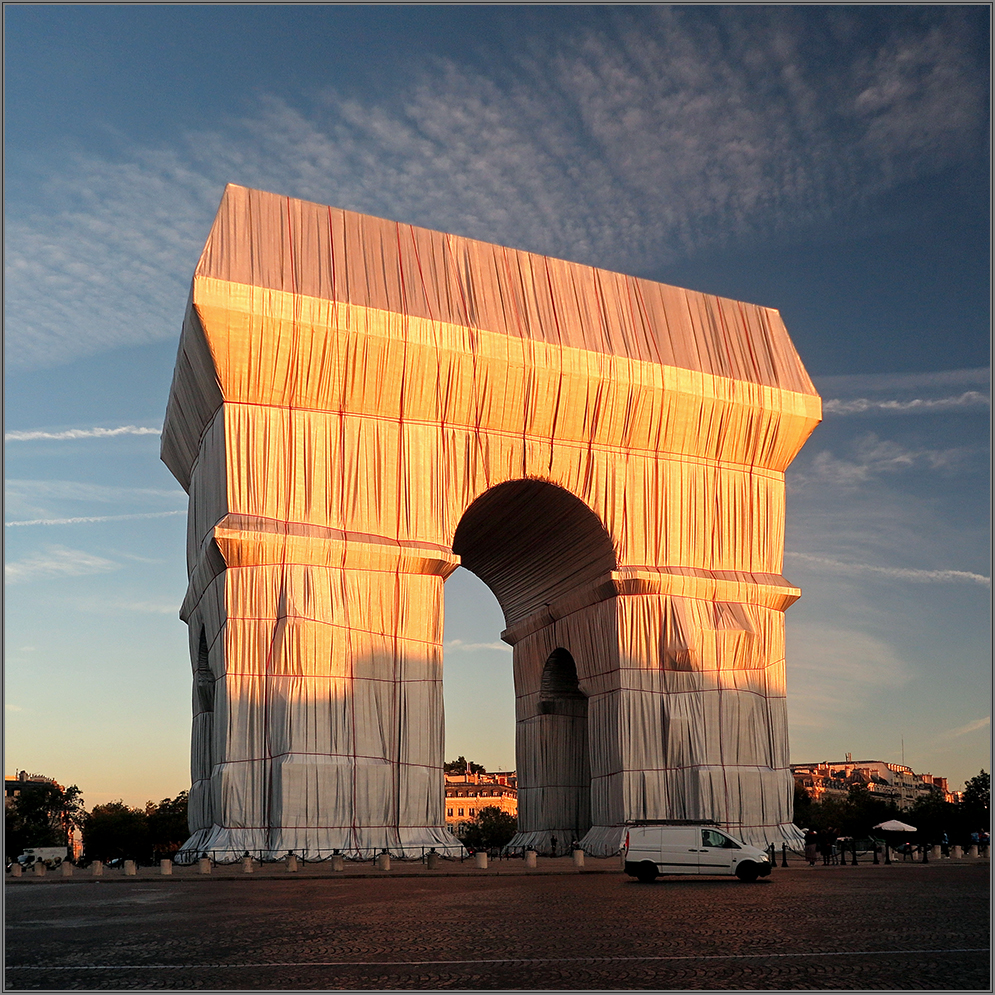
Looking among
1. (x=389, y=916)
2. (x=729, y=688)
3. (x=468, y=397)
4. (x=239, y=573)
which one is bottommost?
(x=389, y=916)

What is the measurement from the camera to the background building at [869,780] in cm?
13300

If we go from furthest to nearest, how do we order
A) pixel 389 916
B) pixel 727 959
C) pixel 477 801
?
pixel 477 801
pixel 389 916
pixel 727 959

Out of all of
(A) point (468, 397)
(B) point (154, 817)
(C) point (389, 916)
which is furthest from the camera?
(B) point (154, 817)

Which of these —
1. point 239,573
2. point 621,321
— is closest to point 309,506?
point 239,573

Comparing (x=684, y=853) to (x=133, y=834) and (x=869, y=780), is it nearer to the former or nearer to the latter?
(x=133, y=834)

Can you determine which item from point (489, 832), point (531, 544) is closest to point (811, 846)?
point (531, 544)

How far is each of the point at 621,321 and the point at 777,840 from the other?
1470cm

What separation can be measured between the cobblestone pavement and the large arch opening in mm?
15319

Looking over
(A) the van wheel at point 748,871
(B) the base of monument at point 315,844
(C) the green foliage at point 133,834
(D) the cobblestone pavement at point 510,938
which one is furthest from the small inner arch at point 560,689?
(C) the green foliage at point 133,834

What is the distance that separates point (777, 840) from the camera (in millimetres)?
30734

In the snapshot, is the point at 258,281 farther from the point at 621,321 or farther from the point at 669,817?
the point at 669,817

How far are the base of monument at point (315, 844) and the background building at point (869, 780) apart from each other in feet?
347

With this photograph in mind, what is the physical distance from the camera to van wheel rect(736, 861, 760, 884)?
20.3 metres

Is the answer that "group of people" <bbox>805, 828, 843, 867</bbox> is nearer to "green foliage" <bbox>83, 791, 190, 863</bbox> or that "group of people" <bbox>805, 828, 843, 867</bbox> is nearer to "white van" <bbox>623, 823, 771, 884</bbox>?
"white van" <bbox>623, 823, 771, 884</bbox>
